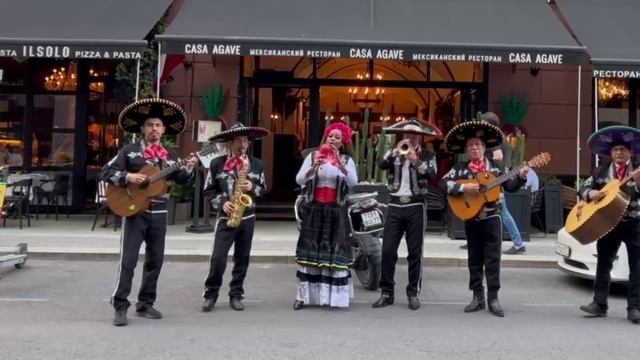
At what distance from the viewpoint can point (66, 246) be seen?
1048 cm

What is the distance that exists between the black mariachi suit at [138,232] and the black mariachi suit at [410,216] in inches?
81.6

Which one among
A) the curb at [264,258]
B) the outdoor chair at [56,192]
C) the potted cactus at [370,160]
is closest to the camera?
the curb at [264,258]

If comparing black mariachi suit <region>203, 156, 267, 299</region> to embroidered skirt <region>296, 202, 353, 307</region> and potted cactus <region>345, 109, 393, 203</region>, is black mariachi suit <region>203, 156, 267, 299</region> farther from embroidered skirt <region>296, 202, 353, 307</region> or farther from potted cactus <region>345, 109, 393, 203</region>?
potted cactus <region>345, 109, 393, 203</region>

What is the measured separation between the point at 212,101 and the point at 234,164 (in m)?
7.32

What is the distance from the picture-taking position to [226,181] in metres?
6.89

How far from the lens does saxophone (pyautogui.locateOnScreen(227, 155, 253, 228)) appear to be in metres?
6.74

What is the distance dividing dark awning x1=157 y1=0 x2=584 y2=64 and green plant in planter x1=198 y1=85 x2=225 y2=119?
6.18ft

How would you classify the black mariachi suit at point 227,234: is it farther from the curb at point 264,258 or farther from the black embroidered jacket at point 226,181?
the curb at point 264,258

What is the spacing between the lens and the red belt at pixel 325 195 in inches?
274

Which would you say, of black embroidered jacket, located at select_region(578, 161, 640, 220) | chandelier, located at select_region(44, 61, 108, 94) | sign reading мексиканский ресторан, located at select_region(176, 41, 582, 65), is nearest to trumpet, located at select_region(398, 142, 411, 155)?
black embroidered jacket, located at select_region(578, 161, 640, 220)

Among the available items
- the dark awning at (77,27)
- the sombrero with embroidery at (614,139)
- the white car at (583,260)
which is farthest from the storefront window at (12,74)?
the sombrero with embroidery at (614,139)

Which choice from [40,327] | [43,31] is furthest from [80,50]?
[40,327]

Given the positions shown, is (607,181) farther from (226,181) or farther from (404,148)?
(226,181)

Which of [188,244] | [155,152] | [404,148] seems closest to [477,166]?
[404,148]
